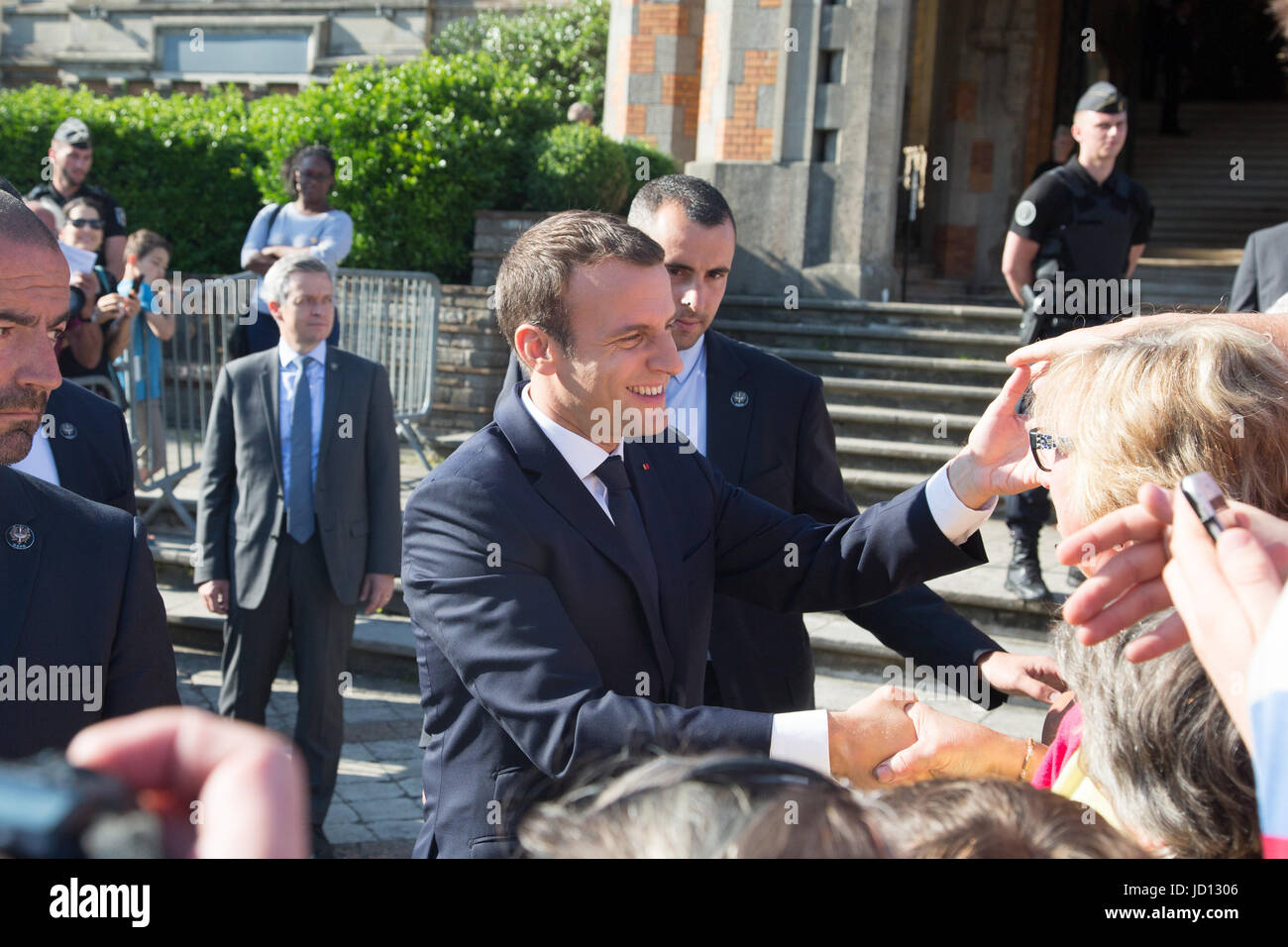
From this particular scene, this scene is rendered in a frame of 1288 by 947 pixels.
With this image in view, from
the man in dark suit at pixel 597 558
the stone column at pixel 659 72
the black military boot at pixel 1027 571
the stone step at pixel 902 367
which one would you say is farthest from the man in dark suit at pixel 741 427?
the stone column at pixel 659 72

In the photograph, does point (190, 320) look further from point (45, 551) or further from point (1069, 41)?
point (1069, 41)

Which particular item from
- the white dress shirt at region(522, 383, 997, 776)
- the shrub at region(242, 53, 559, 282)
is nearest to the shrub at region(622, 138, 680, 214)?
the shrub at region(242, 53, 559, 282)

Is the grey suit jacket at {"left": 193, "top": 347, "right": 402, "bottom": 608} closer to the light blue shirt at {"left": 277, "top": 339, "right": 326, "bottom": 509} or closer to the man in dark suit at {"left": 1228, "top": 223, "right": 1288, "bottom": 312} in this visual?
the light blue shirt at {"left": 277, "top": 339, "right": 326, "bottom": 509}

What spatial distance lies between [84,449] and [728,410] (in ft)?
6.24

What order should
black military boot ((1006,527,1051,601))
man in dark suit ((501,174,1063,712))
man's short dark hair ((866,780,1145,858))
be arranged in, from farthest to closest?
black military boot ((1006,527,1051,601)) < man in dark suit ((501,174,1063,712)) < man's short dark hair ((866,780,1145,858))

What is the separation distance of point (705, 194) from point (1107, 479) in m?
2.05

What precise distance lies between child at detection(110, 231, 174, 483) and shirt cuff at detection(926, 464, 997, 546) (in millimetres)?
6772

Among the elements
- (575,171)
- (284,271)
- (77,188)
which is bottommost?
(284,271)

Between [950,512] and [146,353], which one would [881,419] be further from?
[950,512]

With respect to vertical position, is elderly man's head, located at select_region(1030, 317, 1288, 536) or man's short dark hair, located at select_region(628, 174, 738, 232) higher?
man's short dark hair, located at select_region(628, 174, 738, 232)

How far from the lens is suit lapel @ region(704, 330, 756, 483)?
346 cm

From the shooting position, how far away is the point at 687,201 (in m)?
3.59

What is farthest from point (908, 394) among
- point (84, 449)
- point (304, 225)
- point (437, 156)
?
point (84, 449)
